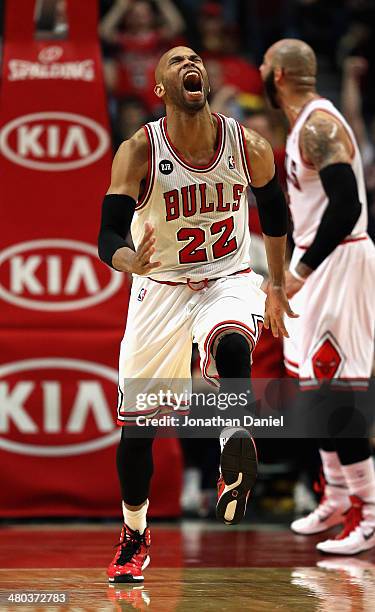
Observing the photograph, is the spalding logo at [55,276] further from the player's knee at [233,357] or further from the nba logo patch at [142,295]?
the player's knee at [233,357]

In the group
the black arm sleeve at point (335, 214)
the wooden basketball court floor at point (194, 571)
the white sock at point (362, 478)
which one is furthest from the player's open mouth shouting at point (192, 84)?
the white sock at point (362, 478)

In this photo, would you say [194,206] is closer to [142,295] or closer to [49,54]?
[142,295]

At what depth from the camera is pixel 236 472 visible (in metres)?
Answer: 3.87

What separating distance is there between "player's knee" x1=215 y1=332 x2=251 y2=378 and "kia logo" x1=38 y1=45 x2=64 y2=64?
3.13 m

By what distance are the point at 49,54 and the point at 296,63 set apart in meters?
1.74

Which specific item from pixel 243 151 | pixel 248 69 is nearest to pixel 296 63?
pixel 243 151

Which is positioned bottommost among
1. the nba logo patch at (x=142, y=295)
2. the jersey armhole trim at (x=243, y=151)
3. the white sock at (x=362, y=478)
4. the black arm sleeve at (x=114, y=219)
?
the white sock at (x=362, y=478)

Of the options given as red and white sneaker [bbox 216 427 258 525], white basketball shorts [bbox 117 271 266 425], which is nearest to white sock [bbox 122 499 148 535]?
white basketball shorts [bbox 117 271 266 425]

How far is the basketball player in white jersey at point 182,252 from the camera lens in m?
4.30

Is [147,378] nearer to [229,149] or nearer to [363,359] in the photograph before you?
[229,149]

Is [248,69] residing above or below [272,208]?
above

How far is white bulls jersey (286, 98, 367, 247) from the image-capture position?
18.1 ft

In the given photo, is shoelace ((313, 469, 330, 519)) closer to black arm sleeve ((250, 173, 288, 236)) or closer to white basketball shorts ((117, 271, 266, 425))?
white basketball shorts ((117, 271, 266, 425))

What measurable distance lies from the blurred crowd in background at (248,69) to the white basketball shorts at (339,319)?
1217 mm
